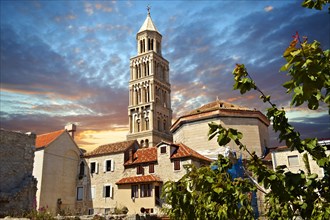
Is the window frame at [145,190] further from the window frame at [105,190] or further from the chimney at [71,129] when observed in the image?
the chimney at [71,129]

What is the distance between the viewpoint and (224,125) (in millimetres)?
38531

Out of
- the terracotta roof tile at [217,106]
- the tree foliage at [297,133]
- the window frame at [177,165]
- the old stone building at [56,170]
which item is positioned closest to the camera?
the tree foliage at [297,133]

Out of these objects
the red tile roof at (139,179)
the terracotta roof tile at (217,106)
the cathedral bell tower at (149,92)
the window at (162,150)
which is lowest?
the red tile roof at (139,179)

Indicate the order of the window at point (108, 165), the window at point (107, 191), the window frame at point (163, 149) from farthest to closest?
the window at point (108, 165) → the window at point (107, 191) → the window frame at point (163, 149)

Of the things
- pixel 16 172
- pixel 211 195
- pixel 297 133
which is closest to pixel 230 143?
pixel 16 172

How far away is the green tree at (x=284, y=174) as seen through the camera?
10.8ft

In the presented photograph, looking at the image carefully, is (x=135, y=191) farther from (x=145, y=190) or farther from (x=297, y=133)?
(x=297, y=133)

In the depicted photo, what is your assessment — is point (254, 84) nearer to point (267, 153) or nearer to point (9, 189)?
point (9, 189)

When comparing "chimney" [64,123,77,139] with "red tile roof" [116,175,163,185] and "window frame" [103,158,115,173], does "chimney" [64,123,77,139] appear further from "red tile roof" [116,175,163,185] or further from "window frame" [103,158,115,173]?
"red tile roof" [116,175,163,185]

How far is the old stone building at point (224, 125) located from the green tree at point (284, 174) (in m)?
31.6

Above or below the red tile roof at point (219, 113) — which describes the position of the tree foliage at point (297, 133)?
below

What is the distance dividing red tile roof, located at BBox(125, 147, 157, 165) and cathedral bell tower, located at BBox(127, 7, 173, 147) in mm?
25182

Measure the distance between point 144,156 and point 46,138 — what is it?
14568 mm

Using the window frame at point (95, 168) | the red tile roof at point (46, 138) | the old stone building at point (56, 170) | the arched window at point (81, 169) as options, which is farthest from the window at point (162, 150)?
the red tile roof at point (46, 138)
